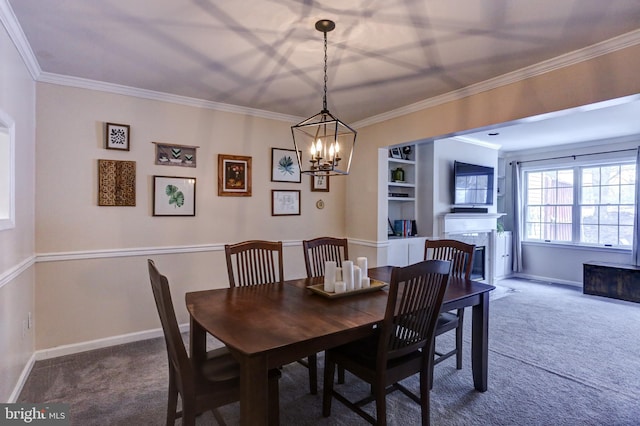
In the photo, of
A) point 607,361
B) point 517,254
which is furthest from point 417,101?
point 517,254

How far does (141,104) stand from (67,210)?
120 centimetres

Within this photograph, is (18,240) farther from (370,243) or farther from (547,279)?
(547,279)

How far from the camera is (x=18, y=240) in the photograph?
2.32 metres

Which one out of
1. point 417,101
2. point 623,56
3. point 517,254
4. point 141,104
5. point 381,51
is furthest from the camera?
point 517,254

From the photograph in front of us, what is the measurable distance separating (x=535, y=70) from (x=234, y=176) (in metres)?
3.01

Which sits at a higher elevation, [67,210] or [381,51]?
[381,51]

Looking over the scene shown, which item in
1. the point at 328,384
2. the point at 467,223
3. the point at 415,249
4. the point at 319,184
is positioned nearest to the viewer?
the point at 328,384

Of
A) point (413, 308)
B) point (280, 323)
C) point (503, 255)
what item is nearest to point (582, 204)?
point (503, 255)

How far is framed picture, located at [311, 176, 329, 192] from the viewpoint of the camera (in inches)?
171

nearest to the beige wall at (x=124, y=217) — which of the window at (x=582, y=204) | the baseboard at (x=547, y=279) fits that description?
the baseboard at (x=547, y=279)

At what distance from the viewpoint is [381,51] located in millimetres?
2395

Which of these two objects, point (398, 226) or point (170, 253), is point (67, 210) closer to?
point (170, 253)

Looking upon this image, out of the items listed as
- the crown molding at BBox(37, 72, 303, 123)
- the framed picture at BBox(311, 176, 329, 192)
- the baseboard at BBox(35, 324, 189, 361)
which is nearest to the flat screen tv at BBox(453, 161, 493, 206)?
the framed picture at BBox(311, 176, 329, 192)

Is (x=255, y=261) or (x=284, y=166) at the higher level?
(x=284, y=166)
